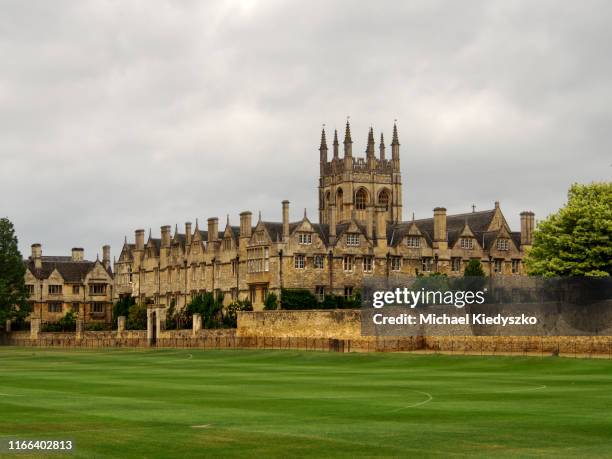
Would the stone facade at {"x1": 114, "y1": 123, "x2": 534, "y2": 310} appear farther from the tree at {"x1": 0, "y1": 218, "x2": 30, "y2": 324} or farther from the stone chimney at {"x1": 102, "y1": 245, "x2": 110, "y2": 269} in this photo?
the stone chimney at {"x1": 102, "y1": 245, "x2": 110, "y2": 269}

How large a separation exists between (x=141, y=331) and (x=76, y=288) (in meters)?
39.1

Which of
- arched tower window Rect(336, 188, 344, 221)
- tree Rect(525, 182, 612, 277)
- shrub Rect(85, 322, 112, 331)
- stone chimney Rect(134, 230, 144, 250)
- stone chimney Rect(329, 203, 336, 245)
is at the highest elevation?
arched tower window Rect(336, 188, 344, 221)

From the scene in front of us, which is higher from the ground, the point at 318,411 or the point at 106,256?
the point at 106,256

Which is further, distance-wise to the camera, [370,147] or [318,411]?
[370,147]

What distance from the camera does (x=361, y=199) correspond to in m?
146

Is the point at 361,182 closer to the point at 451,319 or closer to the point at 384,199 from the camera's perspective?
the point at 384,199

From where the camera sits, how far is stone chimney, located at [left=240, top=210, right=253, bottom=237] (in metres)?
114

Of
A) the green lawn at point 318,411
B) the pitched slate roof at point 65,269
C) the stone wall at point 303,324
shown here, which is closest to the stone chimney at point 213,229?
the stone wall at point 303,324

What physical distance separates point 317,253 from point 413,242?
1117cm

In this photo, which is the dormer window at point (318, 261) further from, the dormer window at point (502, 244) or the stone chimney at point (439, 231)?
the dormer window at point (502, 244)

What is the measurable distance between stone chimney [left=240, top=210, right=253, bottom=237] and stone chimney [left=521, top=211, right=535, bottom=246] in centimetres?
2753

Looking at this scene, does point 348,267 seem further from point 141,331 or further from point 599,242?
point 599,242

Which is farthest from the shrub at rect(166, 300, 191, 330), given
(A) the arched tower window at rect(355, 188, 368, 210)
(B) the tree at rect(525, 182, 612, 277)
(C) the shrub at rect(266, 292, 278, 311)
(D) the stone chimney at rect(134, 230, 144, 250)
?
(B) the tree at rect(525, 182, 612, 277)

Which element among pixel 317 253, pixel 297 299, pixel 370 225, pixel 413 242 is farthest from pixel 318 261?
pixel 413 242
